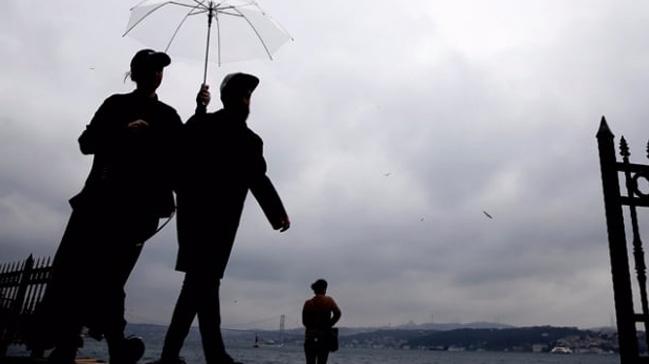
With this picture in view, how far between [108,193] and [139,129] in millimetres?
440

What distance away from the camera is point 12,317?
8.93 meters

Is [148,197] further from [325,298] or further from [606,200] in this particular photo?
A: [325,298]

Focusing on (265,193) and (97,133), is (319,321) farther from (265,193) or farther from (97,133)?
(97,133)

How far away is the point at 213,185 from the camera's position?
3.05 m

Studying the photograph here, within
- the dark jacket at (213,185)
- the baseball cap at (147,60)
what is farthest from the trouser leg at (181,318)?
the baseball cap at (147,60)

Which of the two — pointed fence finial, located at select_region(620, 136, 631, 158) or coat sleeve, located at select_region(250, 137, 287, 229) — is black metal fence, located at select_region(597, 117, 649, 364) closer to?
pointed fence finial, located at select_region(620, 136, 631, 158)

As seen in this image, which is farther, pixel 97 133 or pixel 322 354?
pixel 322 354

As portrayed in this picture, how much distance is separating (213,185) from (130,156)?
0.55 metres

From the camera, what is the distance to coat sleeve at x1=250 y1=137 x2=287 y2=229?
133 inches

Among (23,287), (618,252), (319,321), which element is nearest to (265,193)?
(618,252)

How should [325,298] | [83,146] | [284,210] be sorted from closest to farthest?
[83,146] → [284,210] → [325,298]

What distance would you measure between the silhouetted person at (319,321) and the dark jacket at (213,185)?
200 inches

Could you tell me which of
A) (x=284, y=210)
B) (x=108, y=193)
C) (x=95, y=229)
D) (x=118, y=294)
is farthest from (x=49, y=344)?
(x=284, y=210)

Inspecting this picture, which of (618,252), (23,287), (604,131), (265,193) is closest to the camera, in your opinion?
(265,193)
